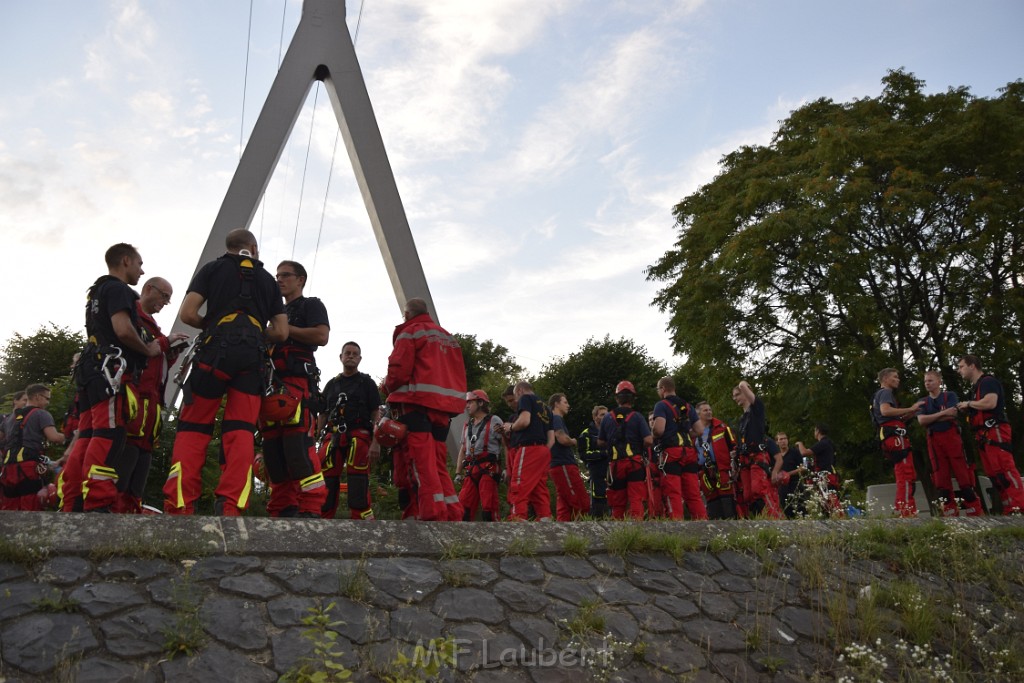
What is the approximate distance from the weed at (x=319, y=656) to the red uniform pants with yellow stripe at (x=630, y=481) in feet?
19.5

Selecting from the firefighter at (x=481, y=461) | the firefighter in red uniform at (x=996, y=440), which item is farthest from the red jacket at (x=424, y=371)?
the firefighter in red uniform at (x=996, y=440)

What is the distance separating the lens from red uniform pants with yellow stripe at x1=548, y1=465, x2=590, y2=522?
11391 mm

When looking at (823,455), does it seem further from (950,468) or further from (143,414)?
(143,414)

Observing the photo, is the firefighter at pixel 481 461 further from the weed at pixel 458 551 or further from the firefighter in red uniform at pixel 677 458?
the weed at pixel 458 551

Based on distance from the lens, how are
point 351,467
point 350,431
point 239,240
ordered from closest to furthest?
point 239,240
point 351,467
point 350,431

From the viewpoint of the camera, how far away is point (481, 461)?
10.3m

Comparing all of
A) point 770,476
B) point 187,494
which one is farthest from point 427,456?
point 770,476

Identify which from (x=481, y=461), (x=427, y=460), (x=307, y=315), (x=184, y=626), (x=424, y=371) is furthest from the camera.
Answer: (x=481, y=461)

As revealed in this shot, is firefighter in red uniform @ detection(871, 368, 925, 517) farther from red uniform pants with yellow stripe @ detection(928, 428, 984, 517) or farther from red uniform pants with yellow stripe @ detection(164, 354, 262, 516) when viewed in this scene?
red uniform pants with yellow stripe @ detection(164, 354, 262, 516)

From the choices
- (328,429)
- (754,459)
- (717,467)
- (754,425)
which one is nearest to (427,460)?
(328,429)

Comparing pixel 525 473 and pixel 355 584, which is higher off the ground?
pixel 525 473

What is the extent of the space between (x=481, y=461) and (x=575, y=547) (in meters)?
4.80

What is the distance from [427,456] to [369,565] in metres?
2.30

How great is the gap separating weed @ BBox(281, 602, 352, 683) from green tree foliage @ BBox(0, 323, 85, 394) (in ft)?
95.8
